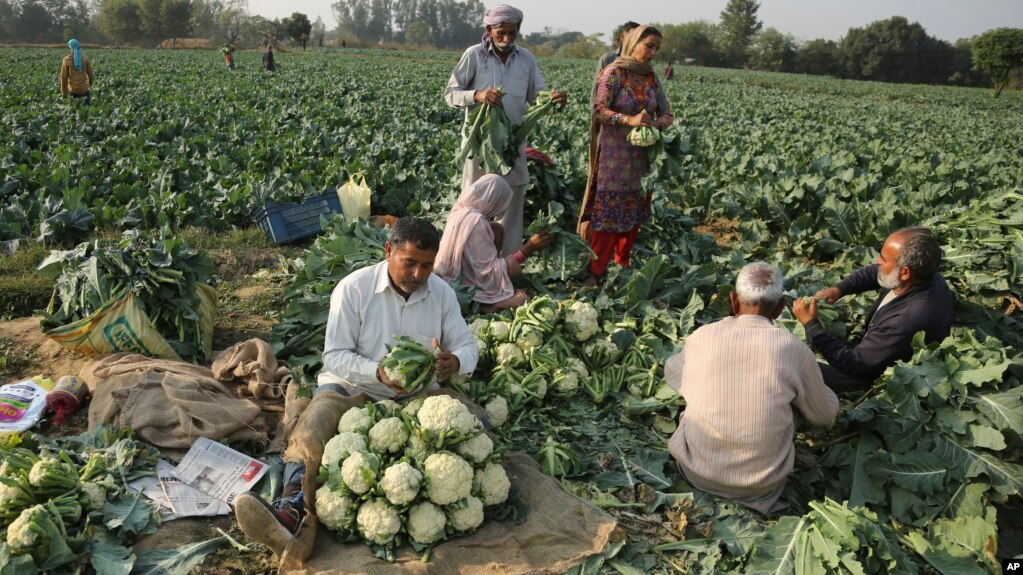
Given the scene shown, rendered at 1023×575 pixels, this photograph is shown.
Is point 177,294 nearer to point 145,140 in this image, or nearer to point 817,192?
point 817,192

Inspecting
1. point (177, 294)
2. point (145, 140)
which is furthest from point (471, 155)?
point (145, 140)

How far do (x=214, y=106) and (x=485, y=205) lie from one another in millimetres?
13857

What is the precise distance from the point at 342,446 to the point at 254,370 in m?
1.50

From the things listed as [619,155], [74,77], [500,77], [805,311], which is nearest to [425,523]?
[805,311]

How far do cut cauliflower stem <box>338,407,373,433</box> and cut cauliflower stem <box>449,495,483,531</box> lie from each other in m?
0.53

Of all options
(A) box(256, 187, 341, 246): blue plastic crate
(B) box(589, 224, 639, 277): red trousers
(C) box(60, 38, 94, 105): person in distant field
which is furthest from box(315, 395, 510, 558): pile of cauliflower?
(C) box(60, 38, 94, 105): person in distant field

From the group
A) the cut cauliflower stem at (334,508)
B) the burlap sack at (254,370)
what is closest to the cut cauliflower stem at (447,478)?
the cut cauliflower stem at (334,508)

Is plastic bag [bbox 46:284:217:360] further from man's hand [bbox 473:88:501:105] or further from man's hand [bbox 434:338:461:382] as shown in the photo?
man's hand [bbox 473:88:501:105]

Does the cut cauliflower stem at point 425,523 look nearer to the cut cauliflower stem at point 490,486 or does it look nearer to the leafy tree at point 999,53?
the cut cauliflower stem at point 490,486

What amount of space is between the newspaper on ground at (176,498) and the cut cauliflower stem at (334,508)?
21.5 inches

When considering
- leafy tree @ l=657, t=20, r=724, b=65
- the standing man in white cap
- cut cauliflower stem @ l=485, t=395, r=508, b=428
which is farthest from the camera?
leafy tree @ l=657, t=20, r=724, b=65

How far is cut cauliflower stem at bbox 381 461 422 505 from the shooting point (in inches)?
101

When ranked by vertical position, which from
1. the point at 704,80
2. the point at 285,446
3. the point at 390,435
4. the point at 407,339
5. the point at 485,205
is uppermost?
the point at 704,80

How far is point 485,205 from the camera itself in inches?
185
